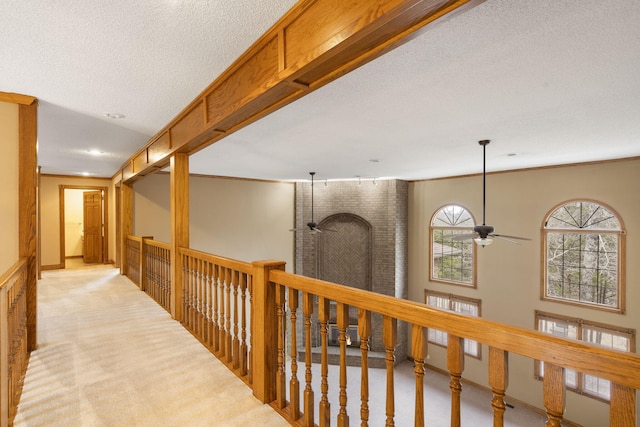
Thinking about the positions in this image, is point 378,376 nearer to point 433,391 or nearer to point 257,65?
point 433,391

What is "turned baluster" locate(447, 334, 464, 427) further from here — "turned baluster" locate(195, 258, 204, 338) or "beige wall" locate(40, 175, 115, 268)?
"beige wall" locate(40, 175, 115, 268)

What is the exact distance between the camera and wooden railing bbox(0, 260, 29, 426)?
1.64 meters

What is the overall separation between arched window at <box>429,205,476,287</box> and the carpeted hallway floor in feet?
21.1

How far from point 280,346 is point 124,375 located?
127cm

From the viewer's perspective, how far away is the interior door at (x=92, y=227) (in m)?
8.68

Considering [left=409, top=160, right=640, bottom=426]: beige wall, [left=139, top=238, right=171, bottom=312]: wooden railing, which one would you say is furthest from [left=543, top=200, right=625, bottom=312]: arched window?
[left=139, top=238, right=171, bottom=312]: wooden railing

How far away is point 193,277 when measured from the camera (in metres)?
3.43

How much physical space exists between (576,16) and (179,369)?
3301 millimetres

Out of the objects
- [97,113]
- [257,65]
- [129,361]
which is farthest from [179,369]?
[97,113]

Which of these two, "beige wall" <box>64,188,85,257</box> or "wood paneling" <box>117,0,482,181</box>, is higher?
"wood paneling" <box>117,0,482,181</box>

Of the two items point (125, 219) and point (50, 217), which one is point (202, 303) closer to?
point (125, 219)

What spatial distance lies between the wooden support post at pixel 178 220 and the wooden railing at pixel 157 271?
0.43 meters

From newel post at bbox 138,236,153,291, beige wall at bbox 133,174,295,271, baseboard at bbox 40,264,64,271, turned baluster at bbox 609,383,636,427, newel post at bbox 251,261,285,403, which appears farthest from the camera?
baseboard at bbox 40,264,64,271

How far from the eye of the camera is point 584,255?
618 cm
